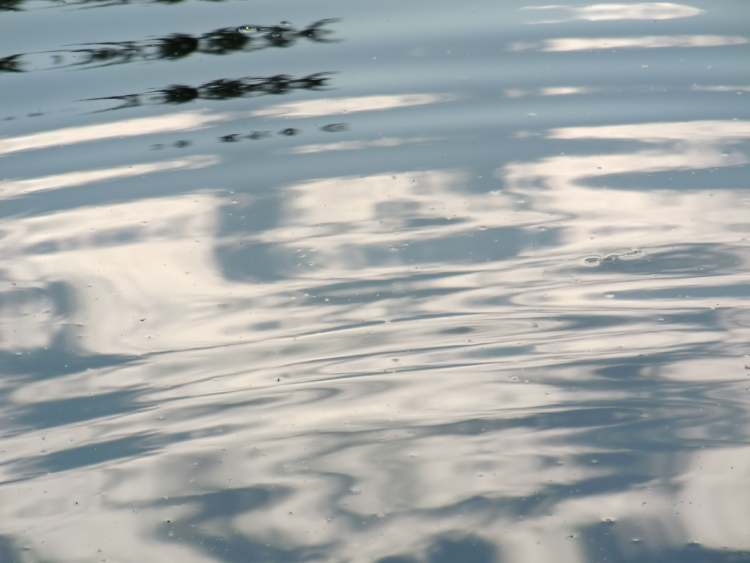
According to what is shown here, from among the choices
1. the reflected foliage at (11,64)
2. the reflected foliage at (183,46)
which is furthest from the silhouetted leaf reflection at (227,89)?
the reflected foliage at (11,64)

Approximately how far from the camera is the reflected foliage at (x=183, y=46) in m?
4.46

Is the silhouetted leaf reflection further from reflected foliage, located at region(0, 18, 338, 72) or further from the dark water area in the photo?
reflected foliage, located at region(0, 18, 338, 72)

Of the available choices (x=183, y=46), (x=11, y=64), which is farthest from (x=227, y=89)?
(x=11, y=64)

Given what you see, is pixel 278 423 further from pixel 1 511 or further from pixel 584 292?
pixel 584 292

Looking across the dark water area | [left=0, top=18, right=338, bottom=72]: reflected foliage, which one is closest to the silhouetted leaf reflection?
the dark water area

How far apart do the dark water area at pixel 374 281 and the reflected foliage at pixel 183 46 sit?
12 mm

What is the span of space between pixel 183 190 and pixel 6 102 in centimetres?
87

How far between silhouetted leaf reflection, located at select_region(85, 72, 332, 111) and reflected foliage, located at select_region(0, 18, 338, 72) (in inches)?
6.7

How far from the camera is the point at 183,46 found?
4.51 metres

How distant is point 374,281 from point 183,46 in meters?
1.58

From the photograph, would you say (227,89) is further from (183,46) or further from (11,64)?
(11,64)

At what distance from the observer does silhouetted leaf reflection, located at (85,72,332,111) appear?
4.27 meters

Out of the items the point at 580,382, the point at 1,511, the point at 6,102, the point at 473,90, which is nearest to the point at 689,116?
the point at 473,90

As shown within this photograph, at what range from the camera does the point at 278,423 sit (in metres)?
2.79
